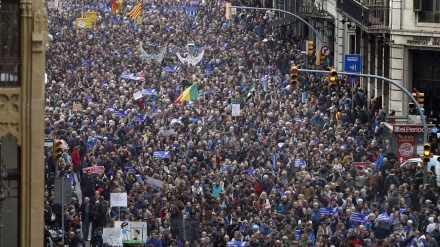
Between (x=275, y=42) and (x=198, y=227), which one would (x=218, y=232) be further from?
(x=275, y=42)

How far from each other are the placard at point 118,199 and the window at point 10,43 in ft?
43.8

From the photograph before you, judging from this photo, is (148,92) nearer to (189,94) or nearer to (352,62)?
(189,94)

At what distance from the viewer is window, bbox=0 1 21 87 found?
82.3ft

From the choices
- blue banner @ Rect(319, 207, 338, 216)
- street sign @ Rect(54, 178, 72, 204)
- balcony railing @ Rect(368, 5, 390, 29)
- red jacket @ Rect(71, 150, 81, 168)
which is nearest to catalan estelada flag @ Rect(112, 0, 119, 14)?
balcony railing @ Rect(368, 5, 390, 29)

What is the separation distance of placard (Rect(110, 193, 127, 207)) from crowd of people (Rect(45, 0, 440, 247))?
335 mm

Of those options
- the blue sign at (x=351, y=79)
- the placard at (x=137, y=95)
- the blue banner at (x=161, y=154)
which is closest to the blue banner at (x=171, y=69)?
the blue sign at (x=351, y=79)

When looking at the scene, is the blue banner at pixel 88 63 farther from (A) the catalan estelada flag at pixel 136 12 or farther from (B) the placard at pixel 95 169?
(B) the placard at pixel 95 169

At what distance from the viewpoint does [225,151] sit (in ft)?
149

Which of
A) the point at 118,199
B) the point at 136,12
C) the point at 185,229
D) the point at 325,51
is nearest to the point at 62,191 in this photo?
the point at 185,229

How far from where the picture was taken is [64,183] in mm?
35688

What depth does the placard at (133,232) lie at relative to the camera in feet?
118

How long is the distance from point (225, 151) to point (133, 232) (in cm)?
949

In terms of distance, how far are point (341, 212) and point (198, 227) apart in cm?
294

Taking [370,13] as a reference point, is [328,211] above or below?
below
